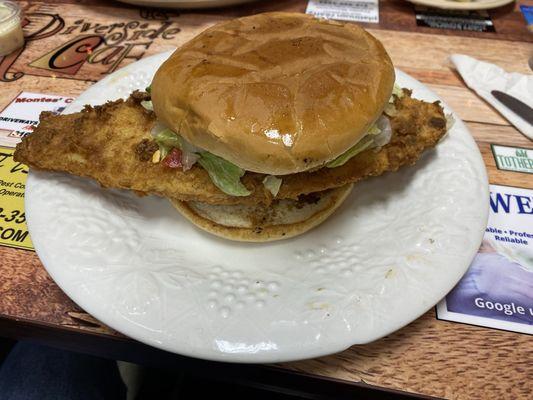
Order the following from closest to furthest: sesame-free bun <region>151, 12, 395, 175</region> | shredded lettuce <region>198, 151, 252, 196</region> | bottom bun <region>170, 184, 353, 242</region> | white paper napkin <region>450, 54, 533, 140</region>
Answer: sesame-free bun <region>151, 12, 395, 175</region>, shredded lettuce <region>198, 151, 252, 196</region>, bottom bun <region>170, 184, 353, 242</region>, white paper napkin <region>450, 54, 533, 140</region>

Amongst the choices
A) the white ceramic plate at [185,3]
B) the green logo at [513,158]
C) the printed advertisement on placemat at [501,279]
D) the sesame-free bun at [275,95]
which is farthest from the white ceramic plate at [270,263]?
the white ceramic plate at [185,3]

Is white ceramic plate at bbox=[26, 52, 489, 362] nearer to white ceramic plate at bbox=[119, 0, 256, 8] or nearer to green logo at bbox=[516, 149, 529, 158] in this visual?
green logo at bbox=[516, 149, 529, 158]

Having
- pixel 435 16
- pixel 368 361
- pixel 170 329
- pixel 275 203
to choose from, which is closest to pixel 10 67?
pixel 275 203

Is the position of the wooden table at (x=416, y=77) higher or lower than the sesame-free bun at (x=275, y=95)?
lower

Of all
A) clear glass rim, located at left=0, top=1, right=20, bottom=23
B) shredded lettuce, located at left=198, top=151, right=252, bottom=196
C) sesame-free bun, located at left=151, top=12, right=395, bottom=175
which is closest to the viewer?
sesame-free bun, located at left=151, top=12, right=395, bottom=175

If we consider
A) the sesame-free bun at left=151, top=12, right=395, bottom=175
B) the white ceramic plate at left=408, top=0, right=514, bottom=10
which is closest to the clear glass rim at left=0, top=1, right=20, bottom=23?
the sesame-free bun at left=151, top=12, right=395, bottom=175

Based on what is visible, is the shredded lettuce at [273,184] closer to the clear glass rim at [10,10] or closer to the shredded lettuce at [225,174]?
the shredded lettuce at [225,174]

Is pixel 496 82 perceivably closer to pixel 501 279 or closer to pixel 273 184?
pixel 501 279
